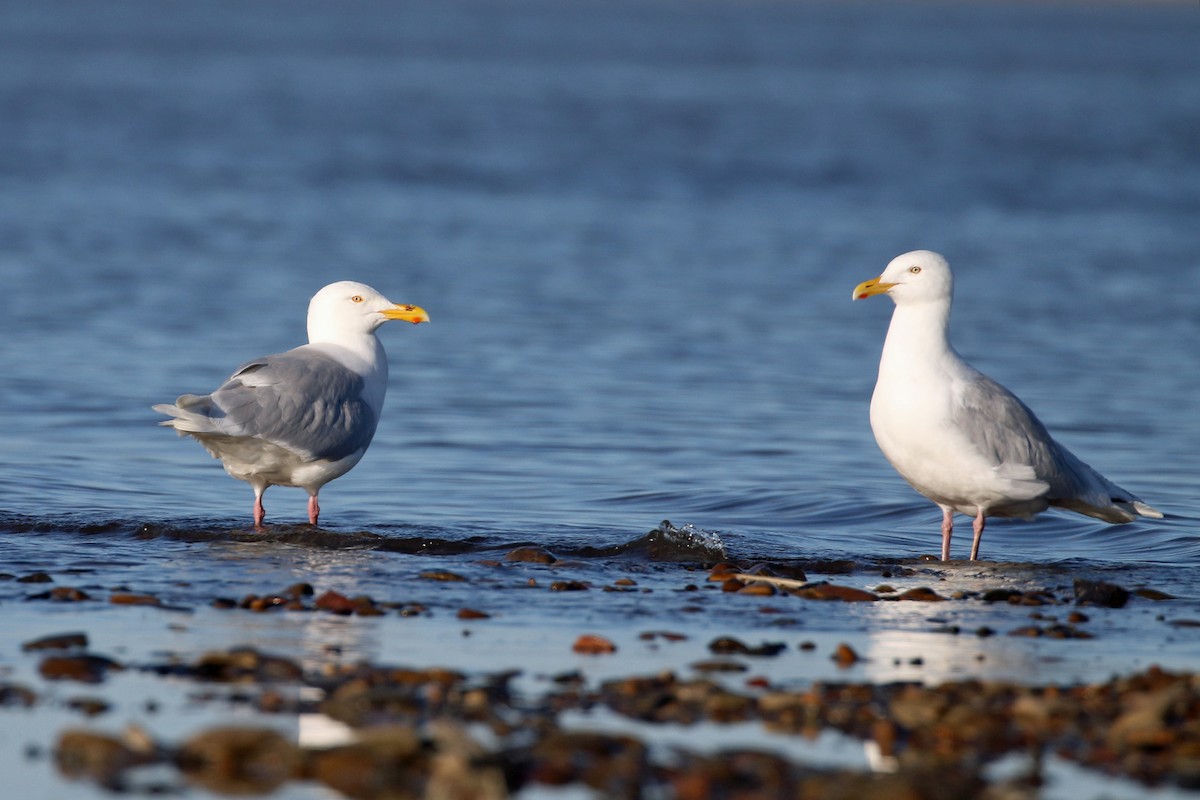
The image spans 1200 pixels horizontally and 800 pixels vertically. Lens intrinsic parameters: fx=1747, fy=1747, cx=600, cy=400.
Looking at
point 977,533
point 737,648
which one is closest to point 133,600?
point 737,648

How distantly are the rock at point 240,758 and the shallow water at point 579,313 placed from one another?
55.7 inches

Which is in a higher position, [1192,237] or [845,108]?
[845,108]

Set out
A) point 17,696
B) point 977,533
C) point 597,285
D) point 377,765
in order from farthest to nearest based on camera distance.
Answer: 1. point 597,285
2. point 977,533
3. point 17,696
4. point 377,765

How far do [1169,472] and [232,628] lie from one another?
7.74 metres

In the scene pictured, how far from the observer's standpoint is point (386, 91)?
55156 mm

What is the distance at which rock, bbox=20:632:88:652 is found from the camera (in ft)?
21.1

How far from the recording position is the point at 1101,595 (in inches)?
316

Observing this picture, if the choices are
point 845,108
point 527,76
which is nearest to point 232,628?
point 845,108

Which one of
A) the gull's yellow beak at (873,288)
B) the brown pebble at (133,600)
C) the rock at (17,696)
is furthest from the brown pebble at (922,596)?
the rock at (17,696)

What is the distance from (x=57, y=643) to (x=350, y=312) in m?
4.11

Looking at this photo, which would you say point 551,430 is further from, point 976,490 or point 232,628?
point 232,628

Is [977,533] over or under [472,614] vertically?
over

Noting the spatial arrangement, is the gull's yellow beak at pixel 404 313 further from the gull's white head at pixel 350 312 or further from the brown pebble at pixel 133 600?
the brown pebble at pixel 133 600

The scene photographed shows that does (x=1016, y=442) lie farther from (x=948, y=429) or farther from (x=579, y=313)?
(x=579, y=313)
